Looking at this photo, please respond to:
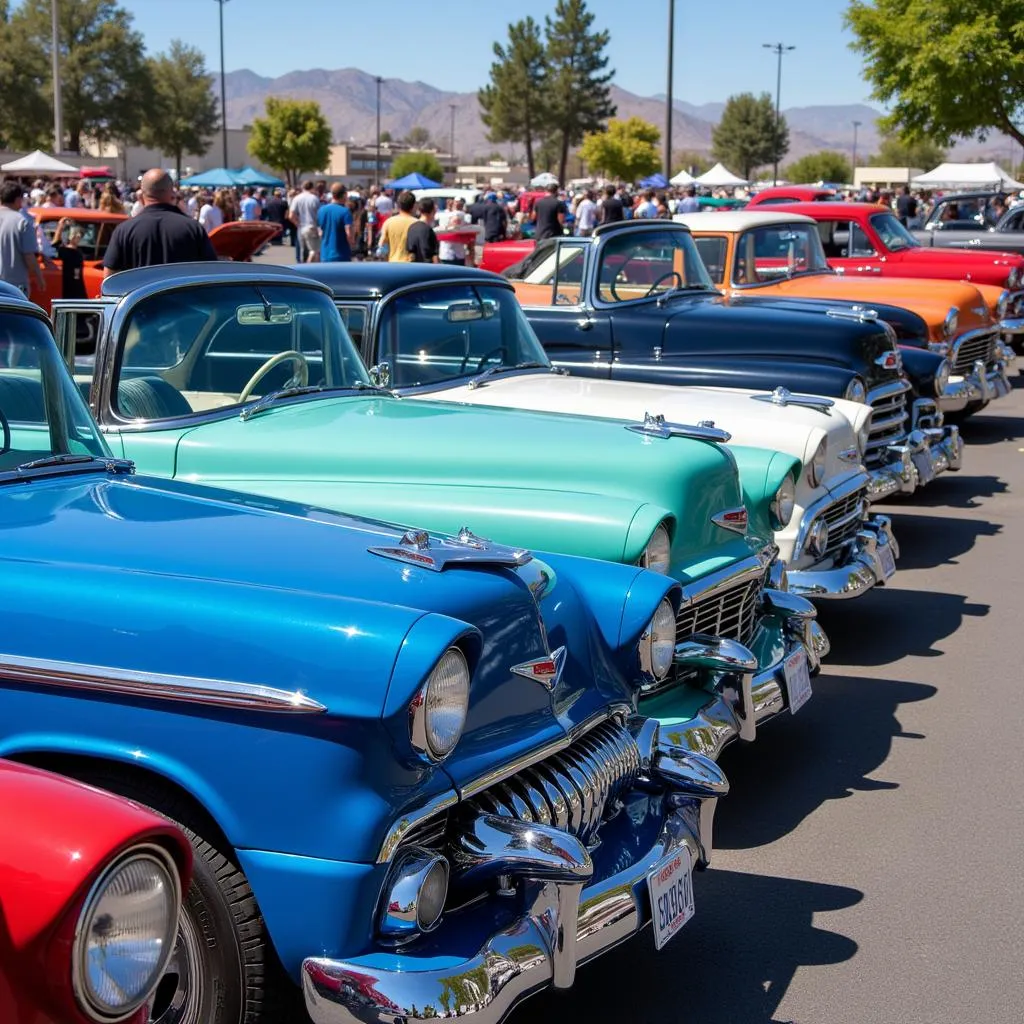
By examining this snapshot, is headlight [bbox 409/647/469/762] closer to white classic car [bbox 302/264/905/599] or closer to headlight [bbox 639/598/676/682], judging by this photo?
headlight [bbox 639/598/676/682]

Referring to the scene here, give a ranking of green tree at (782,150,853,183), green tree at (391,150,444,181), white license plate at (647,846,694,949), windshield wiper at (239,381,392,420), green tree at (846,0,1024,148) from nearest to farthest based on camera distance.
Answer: white license plate at (647,846,694,949), windshield wiper at (239,381,392,420), green tree at (846,0,1024,148), green tree at (391,150,444,181), green tree at (782,150,853,183)

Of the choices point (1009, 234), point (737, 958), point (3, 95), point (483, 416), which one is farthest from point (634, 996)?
point (3, 95)

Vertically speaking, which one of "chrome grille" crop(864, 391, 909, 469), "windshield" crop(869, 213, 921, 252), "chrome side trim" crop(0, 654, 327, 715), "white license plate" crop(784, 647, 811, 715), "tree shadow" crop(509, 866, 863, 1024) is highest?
"windshield" crop(869, 213, 921, 252)

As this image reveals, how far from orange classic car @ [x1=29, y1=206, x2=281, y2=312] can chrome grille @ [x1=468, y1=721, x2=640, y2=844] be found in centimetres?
846

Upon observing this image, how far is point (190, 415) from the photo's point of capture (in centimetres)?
498

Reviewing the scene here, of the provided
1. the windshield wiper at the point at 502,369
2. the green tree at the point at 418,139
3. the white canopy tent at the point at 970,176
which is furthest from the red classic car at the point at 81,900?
the green tree at the point at 418,139

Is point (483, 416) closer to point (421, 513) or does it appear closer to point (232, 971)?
point (421, 513)

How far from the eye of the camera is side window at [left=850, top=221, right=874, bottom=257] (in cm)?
1442

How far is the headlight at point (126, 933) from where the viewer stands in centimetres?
188

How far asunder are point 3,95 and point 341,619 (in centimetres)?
7153

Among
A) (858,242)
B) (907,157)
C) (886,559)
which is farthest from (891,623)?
(907,157)

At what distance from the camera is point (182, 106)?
85.8 metres

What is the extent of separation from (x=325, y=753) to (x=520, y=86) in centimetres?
9347

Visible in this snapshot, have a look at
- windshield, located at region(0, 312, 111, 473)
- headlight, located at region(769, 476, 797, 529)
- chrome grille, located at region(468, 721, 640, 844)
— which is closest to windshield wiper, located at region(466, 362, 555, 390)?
headlight, located at region(769, 476, 797, 529)
